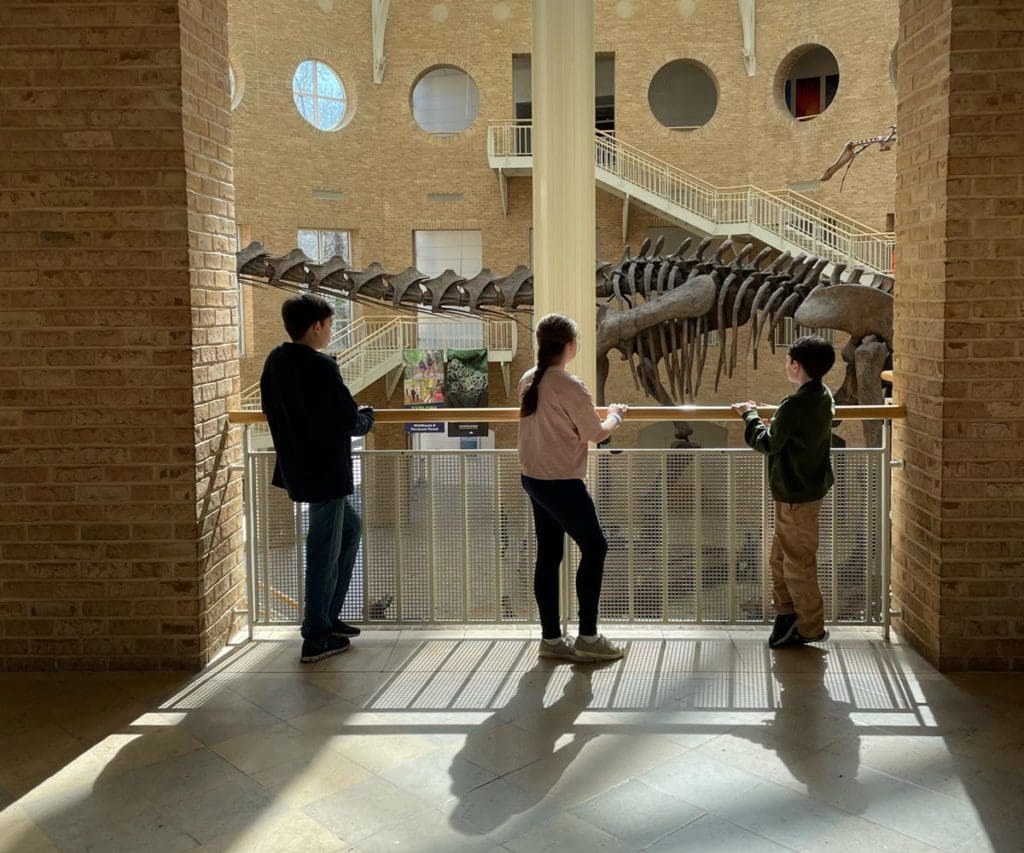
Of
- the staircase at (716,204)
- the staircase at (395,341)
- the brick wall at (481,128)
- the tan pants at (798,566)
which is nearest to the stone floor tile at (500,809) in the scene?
the tan pants at (798,566)

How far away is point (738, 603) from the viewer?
4.65 meters

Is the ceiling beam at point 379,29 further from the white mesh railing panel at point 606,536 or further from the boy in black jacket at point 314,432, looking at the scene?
the boy in black jacket at point 314,432

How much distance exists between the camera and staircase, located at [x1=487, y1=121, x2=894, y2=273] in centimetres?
1841

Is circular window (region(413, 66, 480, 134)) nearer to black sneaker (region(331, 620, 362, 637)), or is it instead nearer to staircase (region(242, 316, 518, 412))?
staircase (region(242, 316, 518, 412))

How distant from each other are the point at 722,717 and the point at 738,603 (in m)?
1.05

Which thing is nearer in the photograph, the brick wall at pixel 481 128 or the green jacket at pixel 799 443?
the green jacket at pixel 799 443

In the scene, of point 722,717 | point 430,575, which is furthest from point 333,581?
point 722,717

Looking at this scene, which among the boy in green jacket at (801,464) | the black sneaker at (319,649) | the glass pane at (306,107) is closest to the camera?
the boy in green jacket at (801,464)

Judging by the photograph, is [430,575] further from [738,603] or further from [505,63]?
[505,63]

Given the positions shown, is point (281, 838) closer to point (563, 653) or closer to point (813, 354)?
point (563, 653)

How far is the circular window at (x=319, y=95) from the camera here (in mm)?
19875

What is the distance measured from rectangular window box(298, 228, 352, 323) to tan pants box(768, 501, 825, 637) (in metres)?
16.7

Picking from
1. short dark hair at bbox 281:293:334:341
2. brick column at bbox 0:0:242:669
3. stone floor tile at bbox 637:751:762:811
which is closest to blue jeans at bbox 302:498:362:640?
brick column at bbox 0:0:242:669

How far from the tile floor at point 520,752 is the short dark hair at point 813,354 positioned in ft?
3.84
